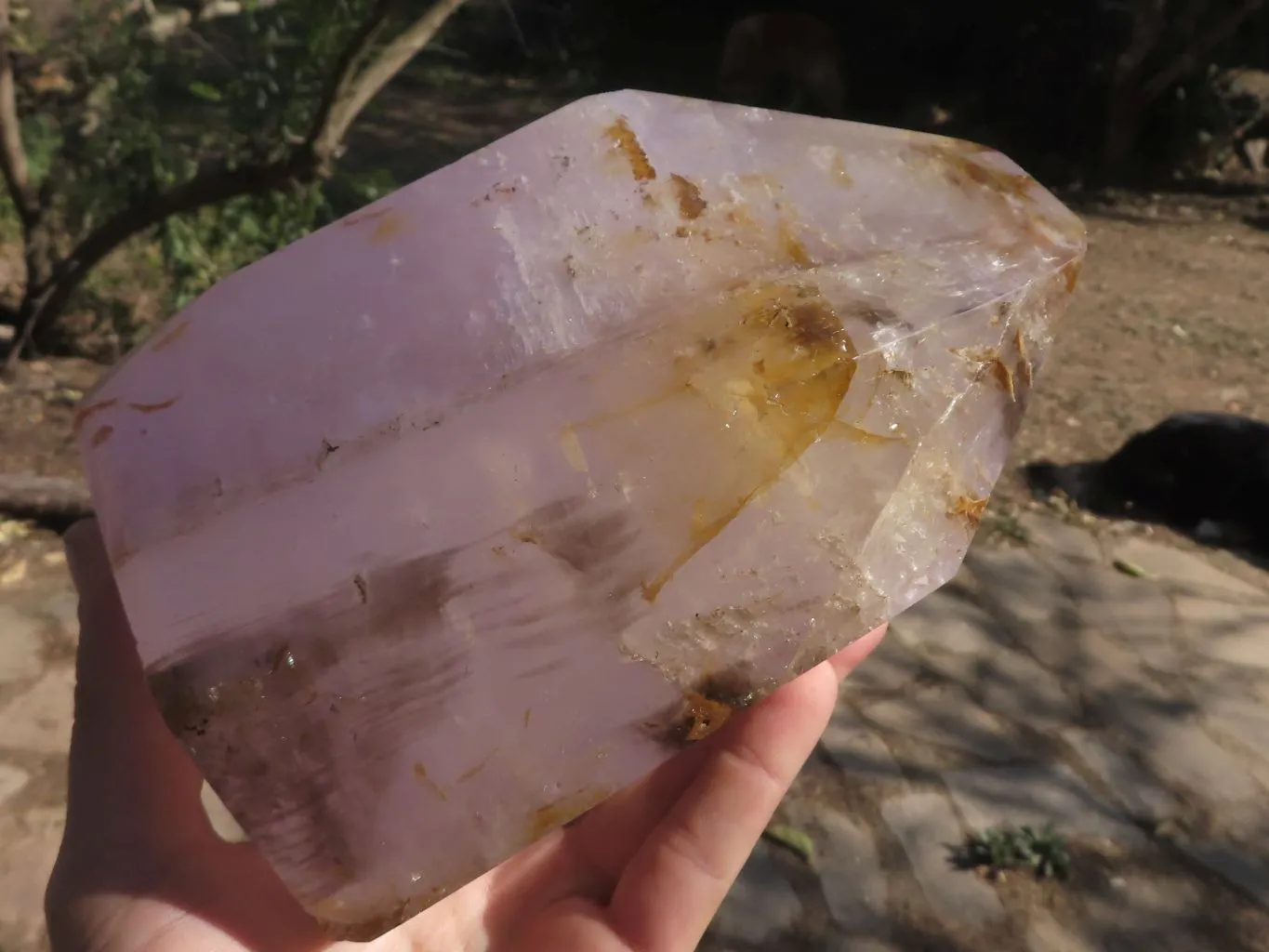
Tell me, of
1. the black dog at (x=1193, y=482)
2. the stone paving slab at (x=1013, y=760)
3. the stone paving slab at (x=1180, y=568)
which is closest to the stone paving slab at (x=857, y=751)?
the stone paving slab at (x=1013, y=760)

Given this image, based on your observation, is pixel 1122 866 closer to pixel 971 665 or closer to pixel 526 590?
pixel 971 665

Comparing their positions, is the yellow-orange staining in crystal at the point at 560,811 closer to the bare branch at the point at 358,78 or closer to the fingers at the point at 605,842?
the fingers at the point at 605,842

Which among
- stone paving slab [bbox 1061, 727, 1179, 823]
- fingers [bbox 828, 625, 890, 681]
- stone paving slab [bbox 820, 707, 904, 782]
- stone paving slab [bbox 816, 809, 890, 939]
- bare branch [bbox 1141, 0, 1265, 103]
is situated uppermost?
fingers [bbox 828, 625, 890, 681]

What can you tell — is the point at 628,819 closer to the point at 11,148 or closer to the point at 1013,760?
the point at 1013,760

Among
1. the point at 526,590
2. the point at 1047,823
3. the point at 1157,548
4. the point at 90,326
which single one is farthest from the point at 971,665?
the point at 90,326

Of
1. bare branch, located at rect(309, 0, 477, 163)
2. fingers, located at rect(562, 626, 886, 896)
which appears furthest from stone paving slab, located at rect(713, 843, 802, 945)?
bare branch, located at rect(309, 0, 477, 163)

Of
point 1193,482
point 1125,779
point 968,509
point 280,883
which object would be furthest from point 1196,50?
point 280,883

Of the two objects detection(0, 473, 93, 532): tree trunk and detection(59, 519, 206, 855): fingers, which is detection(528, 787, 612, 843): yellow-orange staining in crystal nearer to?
detection(59, 519, 206, 855): fingers
